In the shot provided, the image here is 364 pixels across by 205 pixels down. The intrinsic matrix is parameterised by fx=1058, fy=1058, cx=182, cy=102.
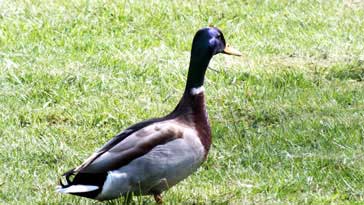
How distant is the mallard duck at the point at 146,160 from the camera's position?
5867mm

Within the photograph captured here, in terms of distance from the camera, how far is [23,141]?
7348mm

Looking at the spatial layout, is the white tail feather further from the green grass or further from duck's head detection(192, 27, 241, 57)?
duck's head detection(192, 27, 241, 57)

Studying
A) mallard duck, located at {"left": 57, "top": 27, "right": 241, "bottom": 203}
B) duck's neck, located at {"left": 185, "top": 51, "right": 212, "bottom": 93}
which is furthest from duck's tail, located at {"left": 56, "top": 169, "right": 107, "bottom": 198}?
duck's neck, located at {"left": 185, "top": 51, "right": 212, "bottom": 93}

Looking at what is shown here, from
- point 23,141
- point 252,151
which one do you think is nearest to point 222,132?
point 252,151

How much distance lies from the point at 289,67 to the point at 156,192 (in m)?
3.49

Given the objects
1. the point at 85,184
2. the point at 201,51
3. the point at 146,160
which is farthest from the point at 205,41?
the point at 85,184

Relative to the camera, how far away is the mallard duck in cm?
587

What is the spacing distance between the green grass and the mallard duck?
206mm

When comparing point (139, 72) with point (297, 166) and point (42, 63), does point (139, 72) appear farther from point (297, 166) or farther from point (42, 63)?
point (297, 166)

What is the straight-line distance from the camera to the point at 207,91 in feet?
28.5

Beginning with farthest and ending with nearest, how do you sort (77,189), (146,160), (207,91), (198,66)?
(207,91) < (198,66) < (146,160) < (77,189)

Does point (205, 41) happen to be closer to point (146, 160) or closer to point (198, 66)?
point (198, 66)

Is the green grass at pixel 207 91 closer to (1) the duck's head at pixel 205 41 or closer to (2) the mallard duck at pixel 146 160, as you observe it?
(2) the mallard duck at pixel 146 160

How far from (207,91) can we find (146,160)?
278 cm
